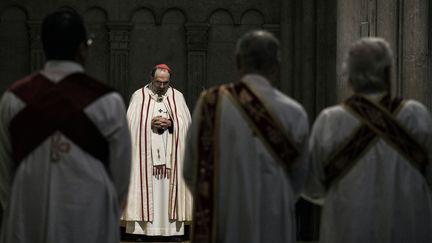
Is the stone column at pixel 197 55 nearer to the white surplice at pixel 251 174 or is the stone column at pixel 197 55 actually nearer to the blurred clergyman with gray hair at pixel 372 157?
the blurred clergyman with gray hair at pixel 372 157

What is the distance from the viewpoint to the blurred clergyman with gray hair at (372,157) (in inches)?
211

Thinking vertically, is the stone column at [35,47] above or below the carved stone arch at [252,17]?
below

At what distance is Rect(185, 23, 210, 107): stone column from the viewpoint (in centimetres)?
1318

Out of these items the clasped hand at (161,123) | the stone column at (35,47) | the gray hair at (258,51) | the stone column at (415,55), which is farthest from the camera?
the stone column at (35,47)

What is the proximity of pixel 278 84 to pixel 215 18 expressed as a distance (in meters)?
1.13

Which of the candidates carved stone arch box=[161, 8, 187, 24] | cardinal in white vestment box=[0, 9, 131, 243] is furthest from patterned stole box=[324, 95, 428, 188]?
carved stone arch box=[161, 8, 187, 24]

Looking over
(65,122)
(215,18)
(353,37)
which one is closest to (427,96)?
(353,37)

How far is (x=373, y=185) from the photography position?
5.41 meters

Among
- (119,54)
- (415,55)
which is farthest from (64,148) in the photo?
(119,54)

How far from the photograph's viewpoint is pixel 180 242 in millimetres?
11711

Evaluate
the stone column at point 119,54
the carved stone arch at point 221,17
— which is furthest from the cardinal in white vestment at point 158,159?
the carved stone arch at point 221,17

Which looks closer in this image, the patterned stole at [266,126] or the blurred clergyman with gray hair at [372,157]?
the patterned stole at [266,126]

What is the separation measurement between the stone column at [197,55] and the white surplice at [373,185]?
7.77 m

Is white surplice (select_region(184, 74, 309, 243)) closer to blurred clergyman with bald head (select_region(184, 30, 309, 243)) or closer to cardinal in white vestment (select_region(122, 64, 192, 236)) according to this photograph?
blurred clergyman with bald head (select_region(184, 30, 309, 243))
